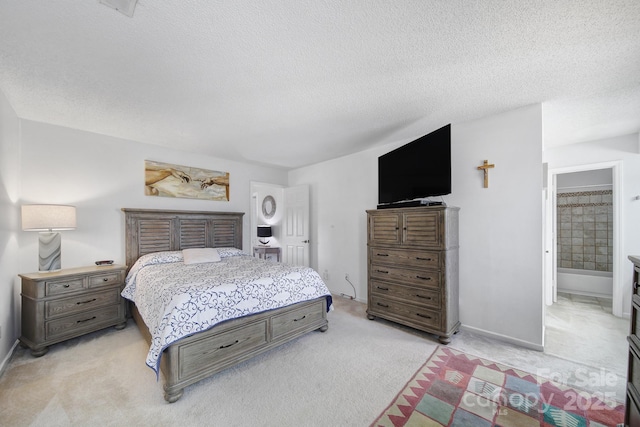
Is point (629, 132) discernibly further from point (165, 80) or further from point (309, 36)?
point (165, 80)

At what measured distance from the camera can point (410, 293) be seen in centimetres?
286

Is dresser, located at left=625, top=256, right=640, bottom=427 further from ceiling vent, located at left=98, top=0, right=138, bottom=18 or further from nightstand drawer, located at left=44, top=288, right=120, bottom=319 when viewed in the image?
nightstand drawer, located at left=44, top=288, right=120, bottom=319

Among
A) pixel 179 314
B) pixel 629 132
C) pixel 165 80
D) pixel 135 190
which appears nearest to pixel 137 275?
pixel 135 190

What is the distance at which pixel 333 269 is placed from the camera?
4.43m

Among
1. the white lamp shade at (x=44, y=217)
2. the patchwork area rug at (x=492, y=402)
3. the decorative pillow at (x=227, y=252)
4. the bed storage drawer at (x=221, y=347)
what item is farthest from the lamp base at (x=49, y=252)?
the patchwork area rug at (x=492, y=402)

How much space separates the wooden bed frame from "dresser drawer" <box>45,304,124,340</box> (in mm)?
219

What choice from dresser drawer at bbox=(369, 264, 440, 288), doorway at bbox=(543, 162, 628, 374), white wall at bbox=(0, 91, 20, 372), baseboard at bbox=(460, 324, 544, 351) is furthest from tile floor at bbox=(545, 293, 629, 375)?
white wall at bbox=(0, 91, 20, 372)

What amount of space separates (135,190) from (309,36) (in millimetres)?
3314

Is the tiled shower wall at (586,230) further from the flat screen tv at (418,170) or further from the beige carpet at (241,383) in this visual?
the flat screen tv at (418,170)

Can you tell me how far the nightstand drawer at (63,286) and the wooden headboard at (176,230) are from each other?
0.69 metres

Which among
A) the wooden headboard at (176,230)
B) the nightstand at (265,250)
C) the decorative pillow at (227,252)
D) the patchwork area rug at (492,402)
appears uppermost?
the wooden headboard at (176,230)

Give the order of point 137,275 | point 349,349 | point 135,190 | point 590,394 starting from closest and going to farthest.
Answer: point 590,394
point 349,349
point 137,275
point 135,190

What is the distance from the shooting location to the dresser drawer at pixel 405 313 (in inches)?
105

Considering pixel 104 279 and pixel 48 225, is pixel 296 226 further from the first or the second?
pixel 48 225
